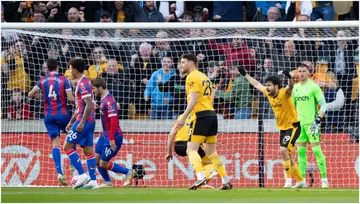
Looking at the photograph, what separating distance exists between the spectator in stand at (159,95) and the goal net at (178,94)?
0.7 inches

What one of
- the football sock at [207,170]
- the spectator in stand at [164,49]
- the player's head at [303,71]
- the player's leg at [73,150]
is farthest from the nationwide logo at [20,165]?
the player's head at [303,71]

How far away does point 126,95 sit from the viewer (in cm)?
1698

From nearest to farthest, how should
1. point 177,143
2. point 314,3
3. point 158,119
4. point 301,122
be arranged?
point 177,143, point 301,122, point 158,119, point 314,3

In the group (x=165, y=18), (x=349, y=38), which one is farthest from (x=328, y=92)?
(x=165, y=18)

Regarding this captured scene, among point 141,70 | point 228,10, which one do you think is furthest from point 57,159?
point 228,10

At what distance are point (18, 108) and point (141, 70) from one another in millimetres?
2332

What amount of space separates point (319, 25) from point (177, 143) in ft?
10.1

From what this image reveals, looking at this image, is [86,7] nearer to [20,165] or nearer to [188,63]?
[20,165]

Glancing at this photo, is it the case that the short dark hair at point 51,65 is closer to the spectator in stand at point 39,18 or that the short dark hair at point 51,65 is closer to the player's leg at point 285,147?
the spectator in stand at point 39,18

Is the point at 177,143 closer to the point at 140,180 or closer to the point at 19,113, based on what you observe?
the point at 140,180

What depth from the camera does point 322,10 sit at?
742 inches

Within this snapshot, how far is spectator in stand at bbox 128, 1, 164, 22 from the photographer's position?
18.5 meters

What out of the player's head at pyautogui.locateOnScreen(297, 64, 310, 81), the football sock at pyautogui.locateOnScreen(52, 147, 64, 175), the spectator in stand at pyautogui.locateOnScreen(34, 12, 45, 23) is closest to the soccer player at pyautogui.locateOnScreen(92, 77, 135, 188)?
the football sock at pyautogui.locateOnScreen(52, 147, 64, 175)

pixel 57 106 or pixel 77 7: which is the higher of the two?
pixel 77 7
